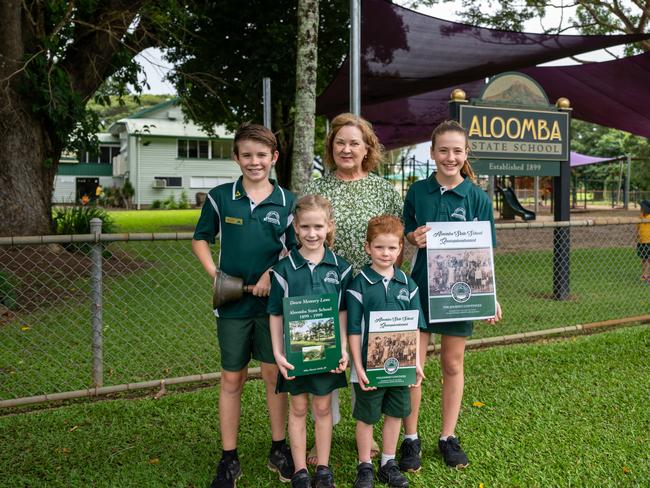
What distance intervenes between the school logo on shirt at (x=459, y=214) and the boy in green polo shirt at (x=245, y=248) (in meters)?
0.79

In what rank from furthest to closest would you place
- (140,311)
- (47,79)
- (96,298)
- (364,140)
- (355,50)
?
(47,79) < (140,311) < (355,50) < (96,298) < (364,140)

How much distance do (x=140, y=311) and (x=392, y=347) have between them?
15.2 ft

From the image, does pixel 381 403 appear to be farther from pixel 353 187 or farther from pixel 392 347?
pixel 353 187

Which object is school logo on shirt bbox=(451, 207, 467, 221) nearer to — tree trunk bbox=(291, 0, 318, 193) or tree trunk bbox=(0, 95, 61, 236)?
tree trunk bbox=(291, 0, 318, 193)

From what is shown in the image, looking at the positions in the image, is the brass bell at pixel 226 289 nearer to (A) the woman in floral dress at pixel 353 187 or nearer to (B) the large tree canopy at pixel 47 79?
(A) the woman in floral dress at pixel 353 187

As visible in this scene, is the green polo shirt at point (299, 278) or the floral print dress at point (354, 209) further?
the floral print dress at point (354, 209)

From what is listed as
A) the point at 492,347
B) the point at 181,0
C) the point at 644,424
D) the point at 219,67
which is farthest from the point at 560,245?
the point at 219,67

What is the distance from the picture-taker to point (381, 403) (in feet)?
8.89

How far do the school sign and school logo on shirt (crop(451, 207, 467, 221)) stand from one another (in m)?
3.56

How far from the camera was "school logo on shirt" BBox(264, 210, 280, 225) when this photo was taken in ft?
8.87

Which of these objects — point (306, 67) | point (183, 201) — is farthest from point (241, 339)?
point (183, 201)

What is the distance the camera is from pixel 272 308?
101 inches

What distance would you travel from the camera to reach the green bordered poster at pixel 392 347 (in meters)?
2.60

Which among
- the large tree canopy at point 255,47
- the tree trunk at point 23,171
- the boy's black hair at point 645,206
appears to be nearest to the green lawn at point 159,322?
the boy's black hair at point 645,206
